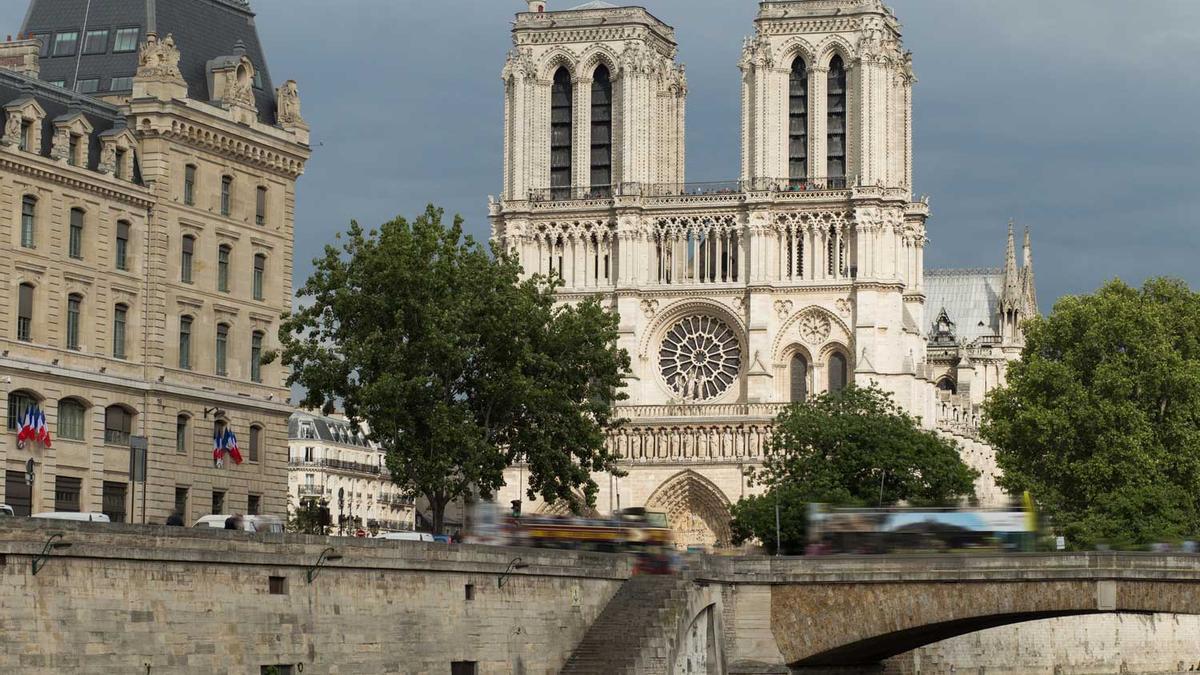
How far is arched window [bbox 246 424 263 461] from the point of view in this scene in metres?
81.8

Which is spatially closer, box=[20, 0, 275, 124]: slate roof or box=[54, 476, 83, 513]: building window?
box=[54, 476, 83, 513]: building window

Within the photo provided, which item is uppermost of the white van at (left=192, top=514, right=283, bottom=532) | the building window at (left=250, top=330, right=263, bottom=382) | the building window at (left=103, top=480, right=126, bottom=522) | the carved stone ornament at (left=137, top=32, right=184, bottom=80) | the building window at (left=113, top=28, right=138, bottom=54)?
the building window at (left=113, top=28, right=138, bottom=54)

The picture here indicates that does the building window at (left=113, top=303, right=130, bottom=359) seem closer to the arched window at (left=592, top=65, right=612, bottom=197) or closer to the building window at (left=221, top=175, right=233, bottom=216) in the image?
the building window at (left=221, top=175, right=233, bottom=216)

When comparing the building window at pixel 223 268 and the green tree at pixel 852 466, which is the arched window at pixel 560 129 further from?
the building window at pixel 223 268

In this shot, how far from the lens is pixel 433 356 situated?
79125 millimetres

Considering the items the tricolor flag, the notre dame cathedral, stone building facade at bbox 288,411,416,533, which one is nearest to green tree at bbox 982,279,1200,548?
the notre dame cathedral

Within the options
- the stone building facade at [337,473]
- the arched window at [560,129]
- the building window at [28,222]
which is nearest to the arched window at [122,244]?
the building window at [28,222]

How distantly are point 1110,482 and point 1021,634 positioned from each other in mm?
18550

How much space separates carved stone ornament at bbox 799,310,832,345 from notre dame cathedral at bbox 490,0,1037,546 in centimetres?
11

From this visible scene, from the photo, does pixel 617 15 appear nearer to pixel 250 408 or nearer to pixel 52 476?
pixel 250 408

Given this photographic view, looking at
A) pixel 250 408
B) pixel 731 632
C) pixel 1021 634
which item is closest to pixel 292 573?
pixel 731 632

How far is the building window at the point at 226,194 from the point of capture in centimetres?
8050

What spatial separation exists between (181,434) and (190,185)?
300 inches

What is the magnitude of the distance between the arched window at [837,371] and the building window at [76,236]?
69.5m
